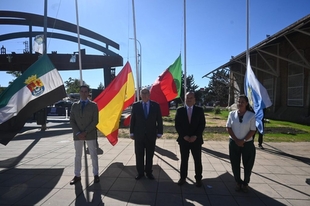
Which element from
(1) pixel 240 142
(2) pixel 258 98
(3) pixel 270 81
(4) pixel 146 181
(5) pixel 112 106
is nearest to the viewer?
(1) pixel 240 142

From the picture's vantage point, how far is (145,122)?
15.0 feet

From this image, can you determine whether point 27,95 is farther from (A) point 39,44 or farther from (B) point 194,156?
(A) point 39,44

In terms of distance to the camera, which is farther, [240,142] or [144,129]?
[144,129]

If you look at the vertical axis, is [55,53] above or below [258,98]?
above

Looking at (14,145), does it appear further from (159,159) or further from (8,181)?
(159,159)

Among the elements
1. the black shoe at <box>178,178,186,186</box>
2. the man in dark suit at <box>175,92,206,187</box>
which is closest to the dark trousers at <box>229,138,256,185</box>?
the man in dark suit at <box>175,92,206,187</box>

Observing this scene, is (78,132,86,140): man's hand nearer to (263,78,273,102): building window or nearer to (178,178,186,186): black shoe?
(178,178,186,186): black shoe

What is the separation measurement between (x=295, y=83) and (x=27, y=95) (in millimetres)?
22168

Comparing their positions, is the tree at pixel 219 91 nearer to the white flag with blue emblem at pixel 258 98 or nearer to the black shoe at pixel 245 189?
the white flag with blue emblem at pixel 258 98

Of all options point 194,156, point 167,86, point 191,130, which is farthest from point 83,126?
point 167,86

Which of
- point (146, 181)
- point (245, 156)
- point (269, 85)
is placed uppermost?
point (269, 85)

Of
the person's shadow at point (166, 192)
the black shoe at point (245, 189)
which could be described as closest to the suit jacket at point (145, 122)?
the person's shadow at point (166, 192)

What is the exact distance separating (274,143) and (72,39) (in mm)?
25832

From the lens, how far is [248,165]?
394 centimetres
